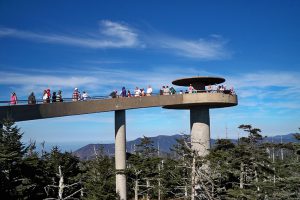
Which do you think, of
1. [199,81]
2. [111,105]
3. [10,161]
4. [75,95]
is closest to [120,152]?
[111,105]

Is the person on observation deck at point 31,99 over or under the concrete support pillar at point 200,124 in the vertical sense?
over

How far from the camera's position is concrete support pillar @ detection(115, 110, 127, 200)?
29.8 meters

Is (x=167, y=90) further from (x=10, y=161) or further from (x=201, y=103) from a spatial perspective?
(x=10, y=161)

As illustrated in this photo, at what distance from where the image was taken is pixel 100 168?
29.6 metres

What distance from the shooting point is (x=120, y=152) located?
30.4 metres

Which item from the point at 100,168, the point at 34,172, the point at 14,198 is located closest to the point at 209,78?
the point at 100,168

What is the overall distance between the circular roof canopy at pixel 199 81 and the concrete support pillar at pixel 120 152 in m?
8.56

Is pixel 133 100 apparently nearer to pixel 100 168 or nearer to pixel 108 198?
pixel 100 168

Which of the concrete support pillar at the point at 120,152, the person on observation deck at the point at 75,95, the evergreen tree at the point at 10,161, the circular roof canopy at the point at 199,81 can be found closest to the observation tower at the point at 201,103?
the circular roof canopy at the point at 199,81

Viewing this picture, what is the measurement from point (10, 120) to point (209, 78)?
20.6 meters

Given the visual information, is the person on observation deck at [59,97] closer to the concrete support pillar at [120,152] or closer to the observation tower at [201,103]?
the concrete support pillar at [120,152]

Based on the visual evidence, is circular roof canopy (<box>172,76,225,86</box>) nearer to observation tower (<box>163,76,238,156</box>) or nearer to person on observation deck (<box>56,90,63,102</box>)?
observation tower (<box>163,76,238,156</box>)

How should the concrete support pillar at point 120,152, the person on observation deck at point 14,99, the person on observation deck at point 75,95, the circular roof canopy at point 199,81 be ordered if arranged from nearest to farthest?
the person on observation deck at point 14,99 → the person on observation deck at point 75,95 → the concrete support pillar at point 120,152 → the circular roof canopy at point 199,81

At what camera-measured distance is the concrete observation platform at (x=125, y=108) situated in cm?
2167
